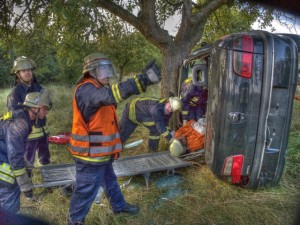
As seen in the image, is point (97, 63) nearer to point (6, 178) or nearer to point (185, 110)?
point (6, 178)

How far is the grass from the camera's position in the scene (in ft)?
9.61

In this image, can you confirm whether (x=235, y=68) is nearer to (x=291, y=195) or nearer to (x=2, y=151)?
(x=291, y=195)

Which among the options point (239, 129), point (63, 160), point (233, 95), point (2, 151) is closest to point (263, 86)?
point (233, 95)

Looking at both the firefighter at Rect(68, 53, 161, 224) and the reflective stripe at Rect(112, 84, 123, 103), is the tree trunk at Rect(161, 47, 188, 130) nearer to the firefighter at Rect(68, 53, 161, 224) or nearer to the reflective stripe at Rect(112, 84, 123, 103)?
the firefighter at Rect(68, 53, 161, 224)

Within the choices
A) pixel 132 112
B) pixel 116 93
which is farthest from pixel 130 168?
pixel 116 93

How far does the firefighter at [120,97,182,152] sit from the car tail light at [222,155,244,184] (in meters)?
1.84

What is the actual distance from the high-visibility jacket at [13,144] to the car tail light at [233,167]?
2.09 metres

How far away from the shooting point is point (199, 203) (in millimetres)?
3229

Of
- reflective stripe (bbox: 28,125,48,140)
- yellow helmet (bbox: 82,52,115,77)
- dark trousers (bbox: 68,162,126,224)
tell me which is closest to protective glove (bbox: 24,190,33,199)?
dark trousers (bbox: 68,162,126,224)

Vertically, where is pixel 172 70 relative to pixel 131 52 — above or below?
below

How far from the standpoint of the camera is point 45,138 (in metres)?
4.80

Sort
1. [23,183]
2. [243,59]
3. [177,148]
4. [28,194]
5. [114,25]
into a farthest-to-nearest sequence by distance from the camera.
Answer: [114,25]
[177,148]
[28,194]
[23,183]
[243,59]

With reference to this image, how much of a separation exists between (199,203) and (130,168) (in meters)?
1.46

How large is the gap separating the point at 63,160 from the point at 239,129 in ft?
12.2
